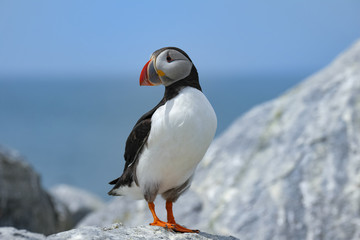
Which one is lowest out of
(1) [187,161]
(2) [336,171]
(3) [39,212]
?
(1) [187,161]

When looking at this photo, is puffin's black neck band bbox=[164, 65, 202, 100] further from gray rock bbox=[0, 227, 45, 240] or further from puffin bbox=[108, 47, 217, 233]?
gray rock bbox=[0, 227, 45, 240]

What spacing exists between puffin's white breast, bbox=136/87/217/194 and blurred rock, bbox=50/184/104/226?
8447 millimetres

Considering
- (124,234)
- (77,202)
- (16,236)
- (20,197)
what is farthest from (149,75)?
(77,202)

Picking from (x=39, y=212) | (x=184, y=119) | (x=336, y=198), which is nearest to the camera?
(x=184, y=119)

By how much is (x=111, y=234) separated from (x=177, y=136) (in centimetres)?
111

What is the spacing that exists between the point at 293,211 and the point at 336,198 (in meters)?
0.69

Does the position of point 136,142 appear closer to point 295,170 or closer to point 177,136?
point 177,136

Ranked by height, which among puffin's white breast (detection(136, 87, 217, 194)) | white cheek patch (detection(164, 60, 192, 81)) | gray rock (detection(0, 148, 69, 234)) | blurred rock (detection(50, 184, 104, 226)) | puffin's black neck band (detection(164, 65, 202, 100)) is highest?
blurred rock (detection(50, 184, 104, 226))

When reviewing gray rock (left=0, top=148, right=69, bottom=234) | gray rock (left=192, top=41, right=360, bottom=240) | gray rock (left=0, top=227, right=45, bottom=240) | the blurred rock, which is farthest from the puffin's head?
the blurred rock

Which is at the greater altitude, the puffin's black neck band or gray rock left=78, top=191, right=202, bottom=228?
gray rock left=78, top=191, right=202, bottom=228

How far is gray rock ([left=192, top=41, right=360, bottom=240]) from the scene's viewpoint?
6.79 m

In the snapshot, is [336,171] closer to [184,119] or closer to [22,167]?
[184,119]

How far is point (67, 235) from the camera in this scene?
12.1ft

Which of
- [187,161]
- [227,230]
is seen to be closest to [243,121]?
[227,230]
